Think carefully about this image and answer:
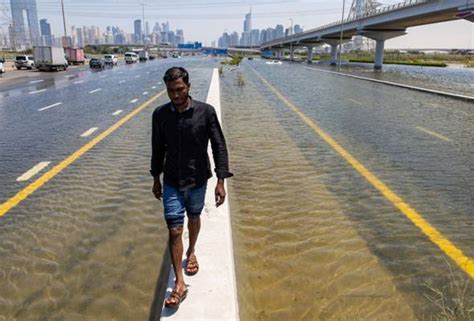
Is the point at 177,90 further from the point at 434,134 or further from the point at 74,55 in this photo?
the point at 74,55

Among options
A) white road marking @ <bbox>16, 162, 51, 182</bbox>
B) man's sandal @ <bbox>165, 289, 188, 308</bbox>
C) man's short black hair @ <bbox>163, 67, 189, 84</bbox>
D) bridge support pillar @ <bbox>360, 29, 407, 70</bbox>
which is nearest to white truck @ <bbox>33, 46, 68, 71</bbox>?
white road marking @ <bbox>16, 162, 51, 182</bbox>

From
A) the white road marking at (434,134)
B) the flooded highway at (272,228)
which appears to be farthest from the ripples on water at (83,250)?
the white road marking at (434,134)

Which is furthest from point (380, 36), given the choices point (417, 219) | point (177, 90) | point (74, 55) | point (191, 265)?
point (177, 90)

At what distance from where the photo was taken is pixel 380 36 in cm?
6612

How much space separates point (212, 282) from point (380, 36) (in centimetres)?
A: 7002

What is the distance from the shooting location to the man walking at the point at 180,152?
3.29 meters

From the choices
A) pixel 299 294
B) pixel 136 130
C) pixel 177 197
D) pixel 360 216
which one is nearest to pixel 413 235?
pixel 360 216

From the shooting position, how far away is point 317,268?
420 centimetres

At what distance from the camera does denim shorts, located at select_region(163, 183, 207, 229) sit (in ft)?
11.1

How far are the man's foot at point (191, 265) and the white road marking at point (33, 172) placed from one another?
447cm

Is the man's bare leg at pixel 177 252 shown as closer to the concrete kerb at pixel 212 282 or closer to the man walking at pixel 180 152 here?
the man walking at pixel 180 152

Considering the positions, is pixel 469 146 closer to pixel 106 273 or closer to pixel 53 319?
pixel 106 273

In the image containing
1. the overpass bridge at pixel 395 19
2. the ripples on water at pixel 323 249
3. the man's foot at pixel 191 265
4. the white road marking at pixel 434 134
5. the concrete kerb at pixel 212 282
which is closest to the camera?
the concrete kerb at pixel 212 282

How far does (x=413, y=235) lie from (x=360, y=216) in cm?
76
